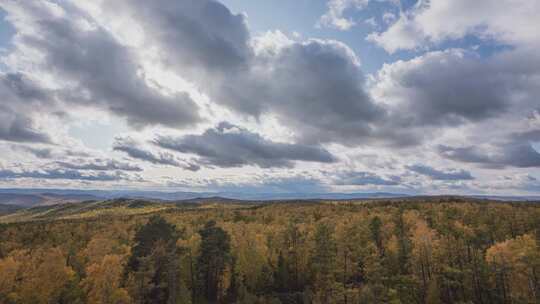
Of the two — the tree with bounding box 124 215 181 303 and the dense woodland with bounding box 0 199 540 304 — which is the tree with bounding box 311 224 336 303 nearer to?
the dense woodland with bounding box 0 199 540 304

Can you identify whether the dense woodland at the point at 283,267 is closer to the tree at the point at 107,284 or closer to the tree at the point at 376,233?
the tree at the point at 107,284

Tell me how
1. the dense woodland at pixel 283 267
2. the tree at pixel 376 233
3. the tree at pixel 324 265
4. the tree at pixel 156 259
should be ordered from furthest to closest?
the tree at pixel 376 233, the tree at pixel 324 265, the tree at pixel 156 259, the dense woodland at pixel 283 267

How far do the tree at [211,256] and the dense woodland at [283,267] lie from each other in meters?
0.27

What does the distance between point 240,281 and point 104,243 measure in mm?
40458

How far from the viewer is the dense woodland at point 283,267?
2532 inches

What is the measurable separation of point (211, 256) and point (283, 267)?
82.8 ft

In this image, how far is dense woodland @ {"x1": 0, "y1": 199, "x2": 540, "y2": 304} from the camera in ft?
211

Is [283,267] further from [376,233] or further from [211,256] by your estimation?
[376,233]

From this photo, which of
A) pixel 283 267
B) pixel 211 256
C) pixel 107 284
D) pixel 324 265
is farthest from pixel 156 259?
pixel 283 267

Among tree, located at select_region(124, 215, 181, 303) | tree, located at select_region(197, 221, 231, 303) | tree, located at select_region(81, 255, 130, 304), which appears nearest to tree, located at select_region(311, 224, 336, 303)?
tree, located at select_region(197, 221, 231, 303)

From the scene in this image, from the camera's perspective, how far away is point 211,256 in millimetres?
82312

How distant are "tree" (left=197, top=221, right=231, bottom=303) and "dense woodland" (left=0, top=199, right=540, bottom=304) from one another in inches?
10.5

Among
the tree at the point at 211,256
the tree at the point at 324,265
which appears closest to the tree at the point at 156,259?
the tree at the point at 211,256

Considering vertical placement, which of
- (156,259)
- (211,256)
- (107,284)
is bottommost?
(107,284)
